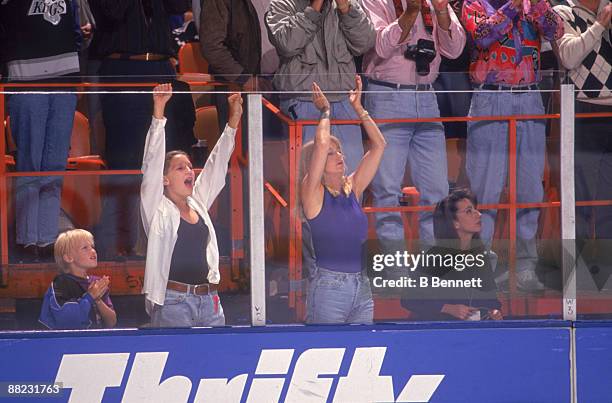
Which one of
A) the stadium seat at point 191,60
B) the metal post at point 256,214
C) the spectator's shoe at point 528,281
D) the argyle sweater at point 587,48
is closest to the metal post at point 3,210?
the metal post at point 256,214

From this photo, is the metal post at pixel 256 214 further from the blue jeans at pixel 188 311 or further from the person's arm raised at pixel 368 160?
the person's arm raised at pixel 368 160

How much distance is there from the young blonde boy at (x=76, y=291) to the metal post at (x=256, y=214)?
0.65m

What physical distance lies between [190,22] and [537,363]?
4.03 meters

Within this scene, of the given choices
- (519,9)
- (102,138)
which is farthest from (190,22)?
(102,138)

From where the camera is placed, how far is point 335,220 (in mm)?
5531

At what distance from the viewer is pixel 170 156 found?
17.8 ft

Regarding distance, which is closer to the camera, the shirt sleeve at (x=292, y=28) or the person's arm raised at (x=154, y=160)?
the person's arm raised at (x=154, y=160)

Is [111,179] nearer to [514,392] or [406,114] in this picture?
[406,114]

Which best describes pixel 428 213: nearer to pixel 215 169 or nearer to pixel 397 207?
pixel 397 207

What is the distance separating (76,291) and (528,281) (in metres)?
2.11

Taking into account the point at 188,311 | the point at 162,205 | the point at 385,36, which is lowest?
the point at 188,311

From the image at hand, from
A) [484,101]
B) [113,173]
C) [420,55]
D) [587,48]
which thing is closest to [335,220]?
[484,101]

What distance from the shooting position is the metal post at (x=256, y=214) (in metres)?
5.48

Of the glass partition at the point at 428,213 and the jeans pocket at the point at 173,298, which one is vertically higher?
the glass partition at the point at 428,213
